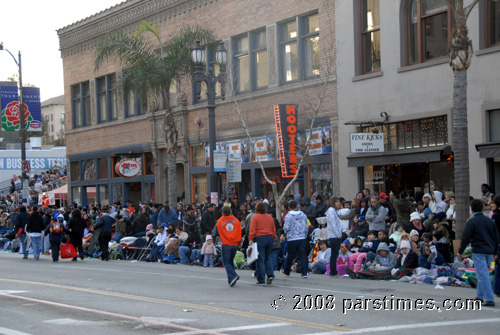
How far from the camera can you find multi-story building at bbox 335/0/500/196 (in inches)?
797

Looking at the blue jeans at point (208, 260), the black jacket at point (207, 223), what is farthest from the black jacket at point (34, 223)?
the blue jeans at point (208, 260)

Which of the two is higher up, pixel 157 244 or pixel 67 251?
pixel 157 244

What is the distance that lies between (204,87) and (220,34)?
2469mm

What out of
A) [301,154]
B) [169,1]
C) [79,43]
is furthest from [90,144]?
[301,154]

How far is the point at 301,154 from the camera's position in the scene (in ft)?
85.0

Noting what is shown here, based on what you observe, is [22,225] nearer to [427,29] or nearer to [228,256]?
[228,256]

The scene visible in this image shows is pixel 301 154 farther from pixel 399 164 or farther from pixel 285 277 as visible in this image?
pixel 285 277

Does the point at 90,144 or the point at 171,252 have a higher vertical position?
the point at 90,144

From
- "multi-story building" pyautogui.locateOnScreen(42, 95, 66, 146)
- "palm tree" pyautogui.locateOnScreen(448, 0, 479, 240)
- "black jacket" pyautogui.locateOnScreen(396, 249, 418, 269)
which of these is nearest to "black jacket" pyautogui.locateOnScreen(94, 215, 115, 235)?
"black jacket" pyautogui.locateOnScreen(396, 249, 418, 269)

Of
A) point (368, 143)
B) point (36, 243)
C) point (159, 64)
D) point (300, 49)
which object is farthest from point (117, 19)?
point (368, 143)

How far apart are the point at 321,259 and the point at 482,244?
22.0 feet

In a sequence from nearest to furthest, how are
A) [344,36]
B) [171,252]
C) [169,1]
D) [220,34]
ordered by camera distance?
[171,252]
[344,36]
[220,34]
[169,1]

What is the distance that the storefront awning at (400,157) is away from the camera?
21.2 m

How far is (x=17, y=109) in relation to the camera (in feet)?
127
